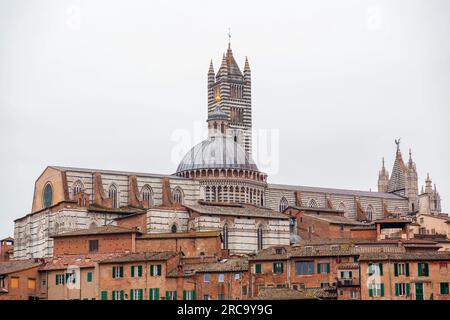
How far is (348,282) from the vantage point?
51.0 meters

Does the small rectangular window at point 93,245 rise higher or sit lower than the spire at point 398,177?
lower

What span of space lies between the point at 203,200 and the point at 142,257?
20.4m

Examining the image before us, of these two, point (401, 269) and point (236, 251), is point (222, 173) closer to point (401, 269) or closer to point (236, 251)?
point (236, 251)

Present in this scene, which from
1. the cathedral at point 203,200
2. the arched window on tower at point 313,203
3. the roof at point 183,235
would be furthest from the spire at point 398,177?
the roof at point 183,235

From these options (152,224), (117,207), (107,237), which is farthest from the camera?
(117,207)

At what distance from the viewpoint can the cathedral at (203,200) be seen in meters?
67.4

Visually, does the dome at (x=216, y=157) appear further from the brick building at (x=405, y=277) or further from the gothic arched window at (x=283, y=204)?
the brick building at (x=405, y=277)

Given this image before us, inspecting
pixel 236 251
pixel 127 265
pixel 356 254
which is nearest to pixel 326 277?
pixel 356 254

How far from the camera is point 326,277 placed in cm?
5319

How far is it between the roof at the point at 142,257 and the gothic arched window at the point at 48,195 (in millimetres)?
16189

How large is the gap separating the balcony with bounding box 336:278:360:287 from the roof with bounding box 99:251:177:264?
28.8ft

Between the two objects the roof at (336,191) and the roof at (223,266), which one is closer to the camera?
the roof at (223,266)

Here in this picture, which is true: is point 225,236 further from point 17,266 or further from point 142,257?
point 17,266

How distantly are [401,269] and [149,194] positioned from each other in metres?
27.5
